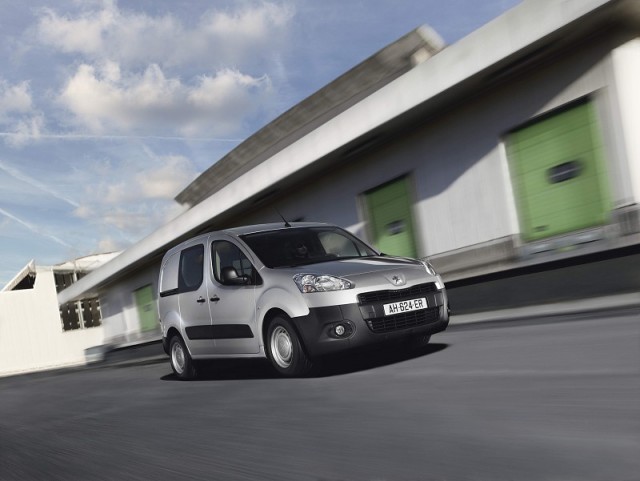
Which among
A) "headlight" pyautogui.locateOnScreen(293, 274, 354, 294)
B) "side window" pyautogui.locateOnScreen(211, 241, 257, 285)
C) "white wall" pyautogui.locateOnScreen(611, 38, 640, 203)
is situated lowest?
"headlight" pyautogui.locateOnScreen(293, 274, 354, 294)


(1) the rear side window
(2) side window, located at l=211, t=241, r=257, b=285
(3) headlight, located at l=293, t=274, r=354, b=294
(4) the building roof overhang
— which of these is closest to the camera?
(3) headlight, located at l=293, t=274, r=354, b=294

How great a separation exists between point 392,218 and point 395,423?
12276mm

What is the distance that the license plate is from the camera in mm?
6965

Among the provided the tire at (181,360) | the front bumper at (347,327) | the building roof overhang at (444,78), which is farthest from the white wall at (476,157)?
the tire at (181,360)

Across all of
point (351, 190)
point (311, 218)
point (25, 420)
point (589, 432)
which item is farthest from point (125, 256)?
point (589, 432)

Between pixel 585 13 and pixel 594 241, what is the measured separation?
11.1ft

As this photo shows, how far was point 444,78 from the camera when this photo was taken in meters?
12.6

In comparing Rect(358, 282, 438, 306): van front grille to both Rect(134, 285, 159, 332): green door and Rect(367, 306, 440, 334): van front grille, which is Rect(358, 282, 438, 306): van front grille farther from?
Rect(134, 285, 159, 332): green door

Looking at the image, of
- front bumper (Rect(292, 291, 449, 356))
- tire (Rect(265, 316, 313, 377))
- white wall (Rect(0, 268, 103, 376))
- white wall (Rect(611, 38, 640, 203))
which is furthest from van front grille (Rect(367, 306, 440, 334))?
white wall (Rect(0, 268, 103, 376))

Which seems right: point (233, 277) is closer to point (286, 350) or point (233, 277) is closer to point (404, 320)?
point (286, 350)

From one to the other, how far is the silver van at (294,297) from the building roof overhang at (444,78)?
4.69 metres

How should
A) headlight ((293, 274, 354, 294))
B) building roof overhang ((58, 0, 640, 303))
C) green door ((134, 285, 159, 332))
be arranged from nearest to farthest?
headlight ((293, 274, 354, 294)), building roof overhang ((58, 0, 640, 303)), green door ((134, 285, 159, 332))

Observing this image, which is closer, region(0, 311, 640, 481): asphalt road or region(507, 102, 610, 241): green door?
region(0, 311, 640, 481): asphalt road

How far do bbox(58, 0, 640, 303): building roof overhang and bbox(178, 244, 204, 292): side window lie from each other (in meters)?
5.83
